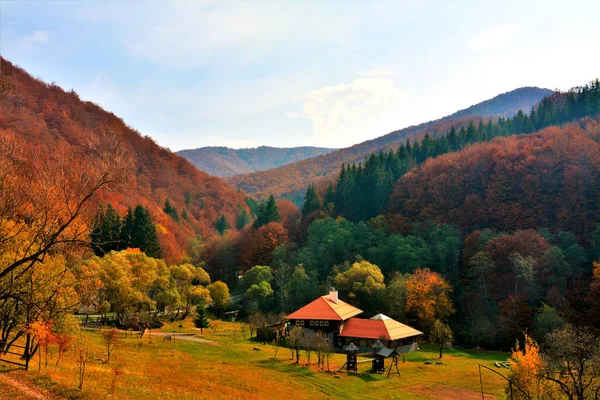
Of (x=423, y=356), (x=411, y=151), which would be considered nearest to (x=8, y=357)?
(x=423, y=356)

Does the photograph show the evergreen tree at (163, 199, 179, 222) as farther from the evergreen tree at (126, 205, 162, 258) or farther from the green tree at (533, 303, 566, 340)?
the green tree at (533, 303, 566, 340)

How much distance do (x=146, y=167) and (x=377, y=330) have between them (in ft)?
353

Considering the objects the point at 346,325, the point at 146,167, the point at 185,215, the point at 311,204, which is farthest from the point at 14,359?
the point at 146,167

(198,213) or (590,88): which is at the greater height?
(590,88)

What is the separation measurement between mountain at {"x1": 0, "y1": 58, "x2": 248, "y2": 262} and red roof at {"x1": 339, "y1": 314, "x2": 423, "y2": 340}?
46.7 metres

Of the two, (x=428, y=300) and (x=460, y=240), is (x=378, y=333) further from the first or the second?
(x=460, y=240)

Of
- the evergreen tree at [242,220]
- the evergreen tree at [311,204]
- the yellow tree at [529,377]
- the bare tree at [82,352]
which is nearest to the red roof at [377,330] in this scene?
the yellow tree at [529,377]

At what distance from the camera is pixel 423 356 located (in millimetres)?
39375

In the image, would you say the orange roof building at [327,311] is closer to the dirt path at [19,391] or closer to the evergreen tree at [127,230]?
the dirt path at [19,391]

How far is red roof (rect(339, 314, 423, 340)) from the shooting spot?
130 ft

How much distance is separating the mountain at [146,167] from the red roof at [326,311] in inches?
1647

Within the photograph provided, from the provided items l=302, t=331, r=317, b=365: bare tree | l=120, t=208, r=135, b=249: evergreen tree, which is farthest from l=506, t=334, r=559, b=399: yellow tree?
l=120, t=208, r=135, b=249: evergreen tree

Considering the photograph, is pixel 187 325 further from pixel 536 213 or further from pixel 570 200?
pixel 570 200

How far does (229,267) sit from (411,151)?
49231 millimetres
